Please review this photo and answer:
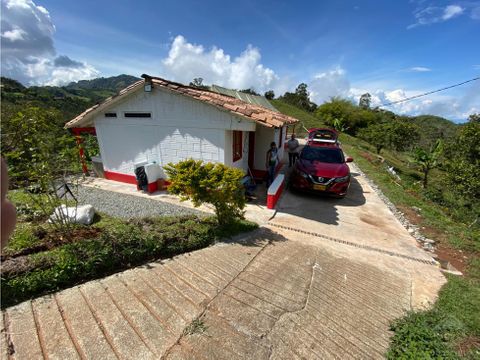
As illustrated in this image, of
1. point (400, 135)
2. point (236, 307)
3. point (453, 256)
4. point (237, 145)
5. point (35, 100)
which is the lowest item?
Answer: point (453, 256)

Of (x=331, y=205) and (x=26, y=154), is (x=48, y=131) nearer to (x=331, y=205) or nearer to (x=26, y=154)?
(x=26, y=154)

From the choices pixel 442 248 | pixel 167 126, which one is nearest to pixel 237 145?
pixel 167 126

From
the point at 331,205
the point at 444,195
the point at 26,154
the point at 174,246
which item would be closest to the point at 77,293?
the point at 174,246

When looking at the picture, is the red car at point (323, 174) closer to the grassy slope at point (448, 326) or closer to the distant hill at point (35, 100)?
the grassy slope at point (448, 326)

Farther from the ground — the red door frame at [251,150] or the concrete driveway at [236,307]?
the red door frame at [251,150]

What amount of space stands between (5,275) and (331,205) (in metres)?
8.46

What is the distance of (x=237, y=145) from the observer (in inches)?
342

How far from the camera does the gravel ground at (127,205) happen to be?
6.61 metres

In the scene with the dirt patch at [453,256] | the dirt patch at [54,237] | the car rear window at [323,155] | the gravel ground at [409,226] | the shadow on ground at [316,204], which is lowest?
the dirt patch at [453,256]

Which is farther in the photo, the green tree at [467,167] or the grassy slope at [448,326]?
the green tree at [467,167]

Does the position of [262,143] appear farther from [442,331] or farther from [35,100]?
[35,100]

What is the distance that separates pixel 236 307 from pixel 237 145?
6361 mm

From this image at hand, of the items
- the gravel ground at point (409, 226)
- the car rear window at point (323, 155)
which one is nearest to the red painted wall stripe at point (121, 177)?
the car rear window at point (323, 155)

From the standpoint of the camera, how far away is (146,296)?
3.23 m
